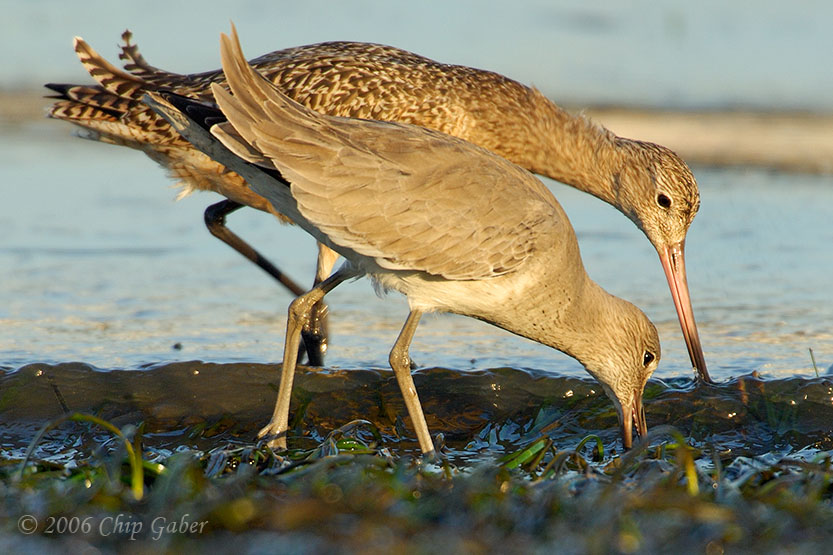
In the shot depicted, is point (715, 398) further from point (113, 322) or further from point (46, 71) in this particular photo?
point (46, 71)

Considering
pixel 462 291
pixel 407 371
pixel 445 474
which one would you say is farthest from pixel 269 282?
pixel 445 474

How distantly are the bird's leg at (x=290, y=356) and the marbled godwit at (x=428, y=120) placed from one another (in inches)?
36.0

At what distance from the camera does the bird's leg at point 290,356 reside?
16.3 feet

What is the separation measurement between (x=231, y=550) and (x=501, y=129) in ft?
11.7

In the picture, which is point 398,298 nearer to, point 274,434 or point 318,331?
point 318,331

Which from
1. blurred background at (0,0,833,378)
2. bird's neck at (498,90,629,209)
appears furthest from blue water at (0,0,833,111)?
bird's neck at (498,90,629,209)

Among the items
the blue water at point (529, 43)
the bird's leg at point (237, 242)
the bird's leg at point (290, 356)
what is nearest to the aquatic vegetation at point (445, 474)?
the bird's leg at point (290, 356)

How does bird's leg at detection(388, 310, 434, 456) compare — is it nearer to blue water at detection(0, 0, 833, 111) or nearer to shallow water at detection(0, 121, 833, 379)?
shallow water at detection(0, 121, 833, 379)

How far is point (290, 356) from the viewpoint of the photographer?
17.0ft

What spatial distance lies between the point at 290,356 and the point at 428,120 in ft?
5.30

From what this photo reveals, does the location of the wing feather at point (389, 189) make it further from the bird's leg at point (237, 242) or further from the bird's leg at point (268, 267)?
the bird's leg at point (237, 242)

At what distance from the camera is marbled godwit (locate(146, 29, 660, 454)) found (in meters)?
4.60

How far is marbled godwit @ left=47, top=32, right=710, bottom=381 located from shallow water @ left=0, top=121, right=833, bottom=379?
0.53m

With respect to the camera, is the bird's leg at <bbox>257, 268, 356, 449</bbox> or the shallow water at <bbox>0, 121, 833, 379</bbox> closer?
the bird's leg at <bbox>257, 268, 356, 449</bbox>
